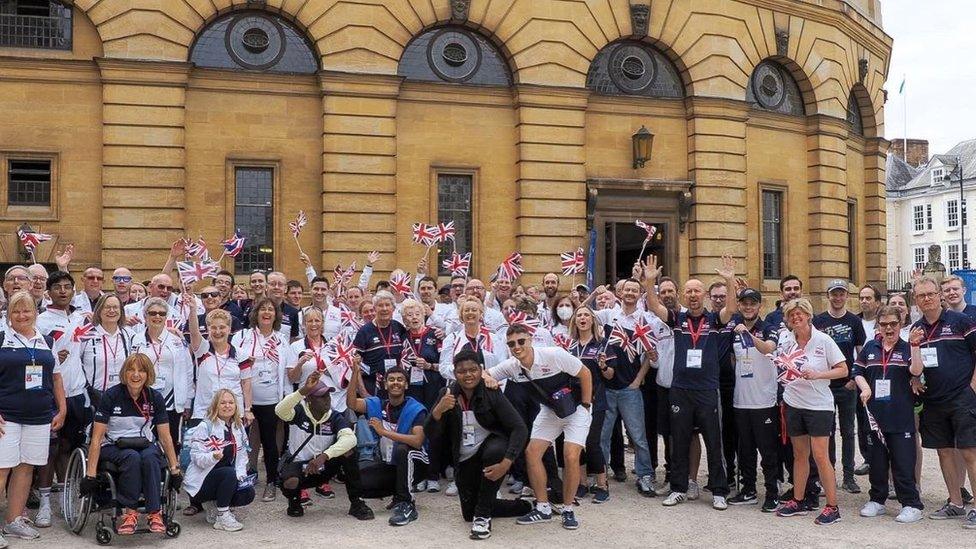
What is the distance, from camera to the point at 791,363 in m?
8.66

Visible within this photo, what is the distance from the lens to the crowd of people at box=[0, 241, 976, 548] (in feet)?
26.5

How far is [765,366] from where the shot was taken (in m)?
9.16

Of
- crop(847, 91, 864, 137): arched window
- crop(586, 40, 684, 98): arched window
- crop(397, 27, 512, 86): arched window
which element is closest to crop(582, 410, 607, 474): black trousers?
crop(397, 27, 512, 86): arched window

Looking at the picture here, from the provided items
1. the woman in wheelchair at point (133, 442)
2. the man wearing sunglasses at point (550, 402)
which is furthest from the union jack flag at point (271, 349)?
the man wearing sunglasses at point (550, 402)

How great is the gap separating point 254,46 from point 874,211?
1959 cm

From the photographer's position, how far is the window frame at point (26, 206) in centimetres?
1758

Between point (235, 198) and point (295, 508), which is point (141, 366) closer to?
point (295, 508)

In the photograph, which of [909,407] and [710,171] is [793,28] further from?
[909,407]

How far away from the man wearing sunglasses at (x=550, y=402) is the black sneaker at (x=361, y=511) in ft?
4.77

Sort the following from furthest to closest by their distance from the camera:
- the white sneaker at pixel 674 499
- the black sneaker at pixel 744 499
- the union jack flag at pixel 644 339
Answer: the union jack flag at pixel 644 339, the black sneaker at pixel 744 499, the white sneaker at pixel 674 499

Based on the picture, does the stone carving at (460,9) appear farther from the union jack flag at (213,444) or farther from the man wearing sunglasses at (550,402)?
the union jack flag at (213,444)

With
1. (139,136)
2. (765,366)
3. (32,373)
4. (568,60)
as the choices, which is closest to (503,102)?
(568,60)

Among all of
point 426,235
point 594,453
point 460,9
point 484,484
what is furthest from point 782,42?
point 484,484

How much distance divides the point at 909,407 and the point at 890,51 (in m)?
23.4
